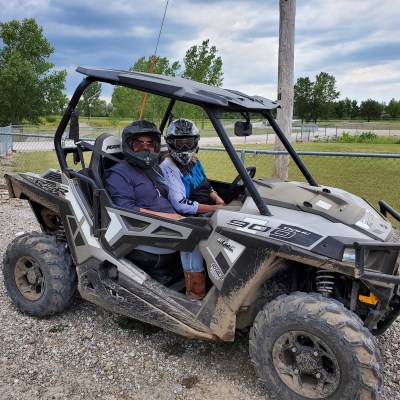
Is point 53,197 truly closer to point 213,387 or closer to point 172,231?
point 172,231

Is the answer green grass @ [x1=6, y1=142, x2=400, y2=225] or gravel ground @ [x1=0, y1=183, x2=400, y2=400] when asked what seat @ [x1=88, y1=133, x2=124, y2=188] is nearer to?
gravel ground @ [x1=0, y1=183, x2=400, y2=400]

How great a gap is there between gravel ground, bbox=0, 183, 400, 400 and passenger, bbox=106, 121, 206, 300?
54 cm

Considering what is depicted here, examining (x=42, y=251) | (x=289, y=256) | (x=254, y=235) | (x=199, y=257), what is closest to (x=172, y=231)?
(x=199, y=257)

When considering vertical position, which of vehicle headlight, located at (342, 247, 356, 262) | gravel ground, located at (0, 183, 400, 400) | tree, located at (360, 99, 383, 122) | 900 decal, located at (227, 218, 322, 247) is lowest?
gravel ground, located at (0, 183, 400, 400)

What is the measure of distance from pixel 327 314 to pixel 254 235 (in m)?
0.63

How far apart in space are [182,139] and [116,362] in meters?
1.80

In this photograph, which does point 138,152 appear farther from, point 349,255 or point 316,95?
point 316,95

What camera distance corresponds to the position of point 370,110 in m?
74.8

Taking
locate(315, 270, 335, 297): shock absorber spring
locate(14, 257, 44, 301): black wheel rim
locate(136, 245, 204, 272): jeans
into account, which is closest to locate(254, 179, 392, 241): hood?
locate(315, 270, 335, 297): shock absorber spring

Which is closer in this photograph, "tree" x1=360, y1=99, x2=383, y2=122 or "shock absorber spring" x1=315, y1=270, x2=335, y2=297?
"shock absorber spring" x1=315, y1=270, x2=335, y2=297

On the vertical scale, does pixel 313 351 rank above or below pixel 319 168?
below

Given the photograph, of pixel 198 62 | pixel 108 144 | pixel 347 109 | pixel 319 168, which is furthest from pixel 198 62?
pixel 347 109

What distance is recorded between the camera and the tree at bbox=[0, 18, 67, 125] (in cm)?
2920

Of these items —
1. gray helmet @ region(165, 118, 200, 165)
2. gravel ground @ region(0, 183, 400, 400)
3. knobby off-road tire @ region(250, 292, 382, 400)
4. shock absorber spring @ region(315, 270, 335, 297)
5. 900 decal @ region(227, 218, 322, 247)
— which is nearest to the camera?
knobby off-road tire @ region(250, 292, 382, 400)
